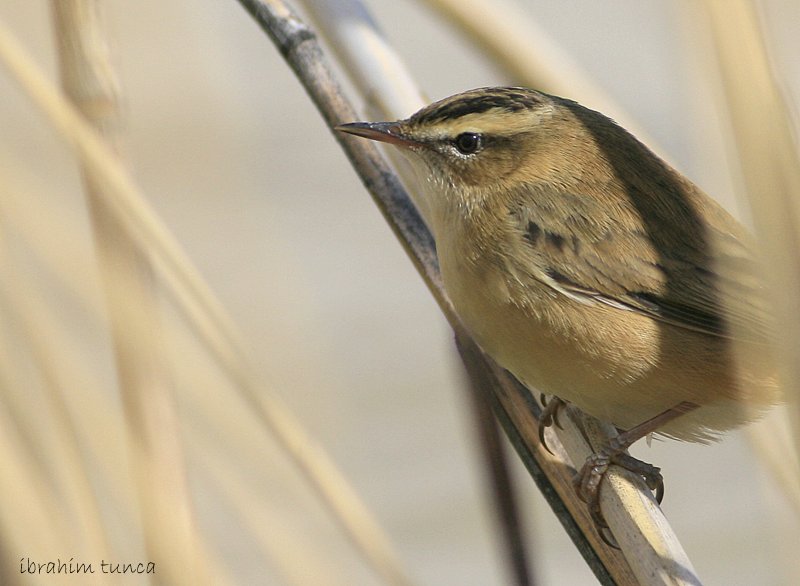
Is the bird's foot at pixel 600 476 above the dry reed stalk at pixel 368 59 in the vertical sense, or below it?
below

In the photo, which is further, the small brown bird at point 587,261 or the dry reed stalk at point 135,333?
the small brown bird at point 587,261

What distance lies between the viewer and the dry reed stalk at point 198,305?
7.66 feet

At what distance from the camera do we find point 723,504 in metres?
5.21

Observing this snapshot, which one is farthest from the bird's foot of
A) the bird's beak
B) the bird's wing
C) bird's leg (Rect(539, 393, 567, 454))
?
the bird's beak

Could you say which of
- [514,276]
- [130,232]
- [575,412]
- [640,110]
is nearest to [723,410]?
[575,412]

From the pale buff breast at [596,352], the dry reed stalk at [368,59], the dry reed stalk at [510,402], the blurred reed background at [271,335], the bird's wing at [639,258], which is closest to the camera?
the dry reed stalk at [510,402]

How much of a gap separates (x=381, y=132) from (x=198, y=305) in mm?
698

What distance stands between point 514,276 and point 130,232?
976mm

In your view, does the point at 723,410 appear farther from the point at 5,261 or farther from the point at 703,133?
the point at 5,261

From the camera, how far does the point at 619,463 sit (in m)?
2.47

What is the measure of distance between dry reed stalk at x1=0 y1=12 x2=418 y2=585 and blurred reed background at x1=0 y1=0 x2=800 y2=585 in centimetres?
6

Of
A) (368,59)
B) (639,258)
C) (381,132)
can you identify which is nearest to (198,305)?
(381,132)

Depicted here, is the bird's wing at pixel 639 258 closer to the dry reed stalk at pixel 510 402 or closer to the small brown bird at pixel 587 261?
the small brown bird at pixel 587 261

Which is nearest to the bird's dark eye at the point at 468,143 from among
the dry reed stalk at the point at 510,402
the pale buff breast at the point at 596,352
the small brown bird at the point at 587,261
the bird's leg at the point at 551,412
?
the small brown bird at the point at 587,261
